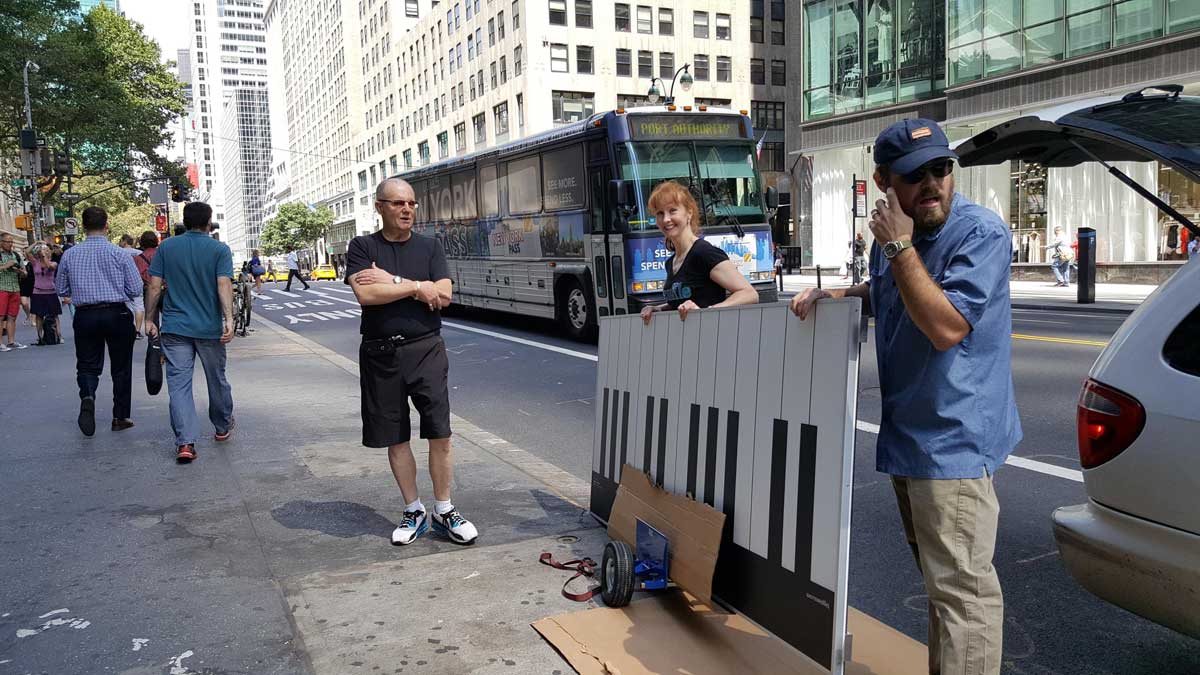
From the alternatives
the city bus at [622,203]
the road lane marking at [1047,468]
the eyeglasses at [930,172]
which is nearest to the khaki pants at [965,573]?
the eyeglasses at [930,172]

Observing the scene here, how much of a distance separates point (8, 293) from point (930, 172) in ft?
56.6

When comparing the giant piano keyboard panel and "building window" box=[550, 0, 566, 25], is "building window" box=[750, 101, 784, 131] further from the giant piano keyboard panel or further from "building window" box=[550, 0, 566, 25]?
the giant piano keyboard panel

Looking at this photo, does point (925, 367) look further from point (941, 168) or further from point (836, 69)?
Answer: point (836, 69)

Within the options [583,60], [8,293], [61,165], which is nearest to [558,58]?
[583,60]

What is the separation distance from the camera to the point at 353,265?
4.48 meters

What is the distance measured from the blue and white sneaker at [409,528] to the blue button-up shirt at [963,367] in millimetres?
2823

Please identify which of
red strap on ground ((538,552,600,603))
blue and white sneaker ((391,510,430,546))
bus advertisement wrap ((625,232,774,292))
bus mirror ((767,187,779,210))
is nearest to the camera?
red strap on ground ((538,552,600,603))

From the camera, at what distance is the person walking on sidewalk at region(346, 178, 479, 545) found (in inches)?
177

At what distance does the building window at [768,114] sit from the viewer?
58.6m

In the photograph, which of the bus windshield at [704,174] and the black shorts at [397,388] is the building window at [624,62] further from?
the black shorts at [397,388]

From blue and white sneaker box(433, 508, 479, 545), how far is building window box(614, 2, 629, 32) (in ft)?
182

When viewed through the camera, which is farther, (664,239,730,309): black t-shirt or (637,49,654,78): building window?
(637,49,654,78): building window

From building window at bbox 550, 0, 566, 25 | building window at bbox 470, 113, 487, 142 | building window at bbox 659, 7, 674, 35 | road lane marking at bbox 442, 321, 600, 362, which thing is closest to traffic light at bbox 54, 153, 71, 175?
road lane marking at bbox 442, 321, 600, 362

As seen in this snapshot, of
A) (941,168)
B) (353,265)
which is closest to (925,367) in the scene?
(941,168)
